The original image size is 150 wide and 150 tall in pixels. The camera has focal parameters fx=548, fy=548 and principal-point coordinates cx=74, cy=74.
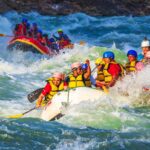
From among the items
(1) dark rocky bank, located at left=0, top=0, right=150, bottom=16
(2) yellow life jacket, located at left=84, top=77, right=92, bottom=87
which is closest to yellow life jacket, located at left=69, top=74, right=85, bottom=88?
(2) yellow life jacket, located at left=84, top=77, right=92, bottom=87

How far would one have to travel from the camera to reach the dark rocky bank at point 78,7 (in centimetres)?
2964

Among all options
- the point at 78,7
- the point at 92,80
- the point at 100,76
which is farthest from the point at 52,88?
the point at 78,7

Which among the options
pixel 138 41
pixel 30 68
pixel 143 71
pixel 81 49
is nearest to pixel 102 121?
pixel 143 71

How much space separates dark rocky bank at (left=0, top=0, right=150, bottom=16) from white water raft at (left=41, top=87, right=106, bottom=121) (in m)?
18.9

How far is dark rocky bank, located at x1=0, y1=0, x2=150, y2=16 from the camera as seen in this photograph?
29641mm

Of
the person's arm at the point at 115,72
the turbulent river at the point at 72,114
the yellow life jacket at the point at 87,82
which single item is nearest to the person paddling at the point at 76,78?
the yellow life jacket at the point at 87,82

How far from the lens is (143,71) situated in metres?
12.2

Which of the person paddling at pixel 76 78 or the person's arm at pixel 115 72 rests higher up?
the person's arm at pixel 115 72

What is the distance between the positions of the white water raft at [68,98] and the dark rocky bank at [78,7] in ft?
61.9

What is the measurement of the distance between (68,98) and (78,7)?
20.2 meters

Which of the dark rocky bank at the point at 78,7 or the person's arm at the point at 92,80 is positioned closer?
the person's arm at the point at 92,80

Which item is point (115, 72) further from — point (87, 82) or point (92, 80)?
point (87, 82)

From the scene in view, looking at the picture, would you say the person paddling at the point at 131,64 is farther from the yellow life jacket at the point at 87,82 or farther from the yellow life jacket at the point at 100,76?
the yellow life jacket at the point at 87,82

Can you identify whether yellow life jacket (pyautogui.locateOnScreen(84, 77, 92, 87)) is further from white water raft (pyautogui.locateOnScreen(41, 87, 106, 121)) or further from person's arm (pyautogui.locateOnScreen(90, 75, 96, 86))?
white water raft (pyautogui.locateOnScreen(41, 87, 106, 121))
